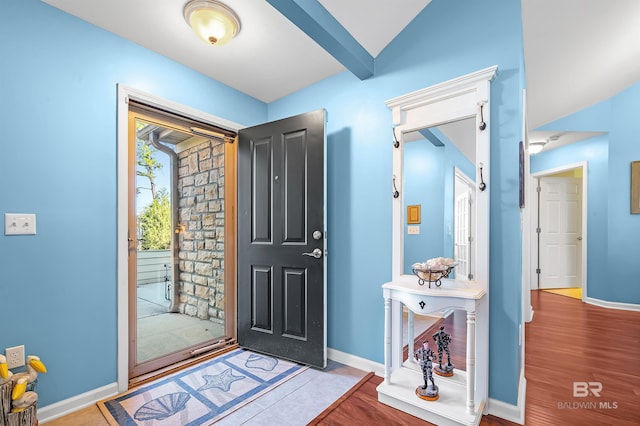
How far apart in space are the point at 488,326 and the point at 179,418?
1894 mm

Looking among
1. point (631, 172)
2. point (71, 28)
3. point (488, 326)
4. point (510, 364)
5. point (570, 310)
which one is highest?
point (71, 28)

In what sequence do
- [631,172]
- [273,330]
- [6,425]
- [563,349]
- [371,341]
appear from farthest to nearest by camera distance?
[631,172]
[563,349]
[273,330]
[371,341]
[6,425]

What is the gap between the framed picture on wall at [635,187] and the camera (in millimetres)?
3904

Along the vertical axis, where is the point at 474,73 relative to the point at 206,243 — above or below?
above

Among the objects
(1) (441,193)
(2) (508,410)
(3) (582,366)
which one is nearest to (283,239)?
(1) (441,193)

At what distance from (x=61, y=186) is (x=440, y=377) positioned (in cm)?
269

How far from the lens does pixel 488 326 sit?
1.76 metres

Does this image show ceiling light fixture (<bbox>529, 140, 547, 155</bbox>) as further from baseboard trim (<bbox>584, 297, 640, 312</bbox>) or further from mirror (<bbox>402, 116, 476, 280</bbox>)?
mirror (<bbox>402, 116, 476, 280</bbox>)

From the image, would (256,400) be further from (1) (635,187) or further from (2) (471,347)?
(1) (635,187)

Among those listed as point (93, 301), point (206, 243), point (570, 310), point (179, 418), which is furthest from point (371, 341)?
point (570, 310)

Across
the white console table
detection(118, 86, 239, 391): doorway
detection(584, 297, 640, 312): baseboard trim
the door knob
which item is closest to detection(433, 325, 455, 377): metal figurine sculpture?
the white console table

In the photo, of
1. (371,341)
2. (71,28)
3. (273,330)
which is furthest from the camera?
(273,330)

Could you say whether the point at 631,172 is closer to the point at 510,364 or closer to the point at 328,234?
the point at 510,364

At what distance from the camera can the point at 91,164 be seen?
6.23 ft
